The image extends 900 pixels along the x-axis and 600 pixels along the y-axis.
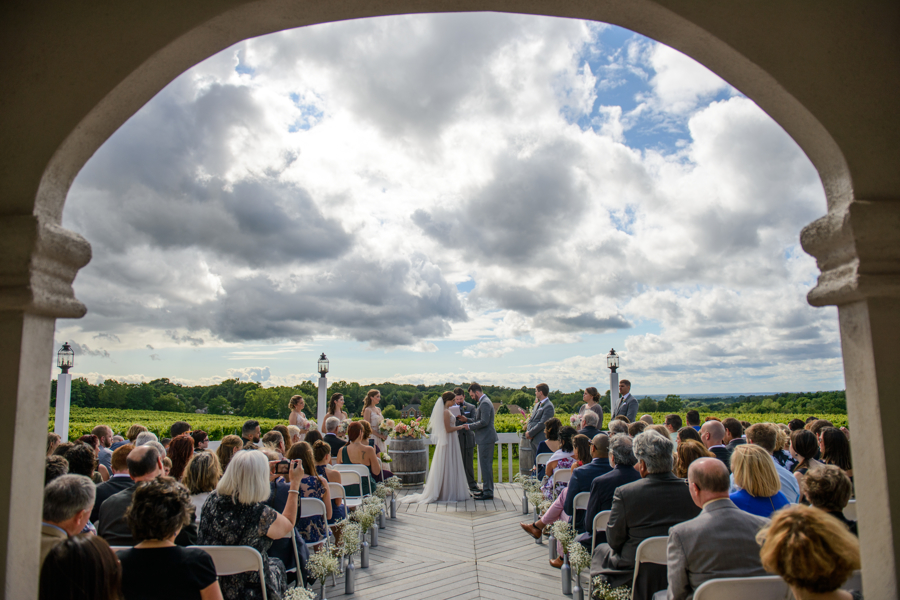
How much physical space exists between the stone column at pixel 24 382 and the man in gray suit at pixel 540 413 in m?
6.88

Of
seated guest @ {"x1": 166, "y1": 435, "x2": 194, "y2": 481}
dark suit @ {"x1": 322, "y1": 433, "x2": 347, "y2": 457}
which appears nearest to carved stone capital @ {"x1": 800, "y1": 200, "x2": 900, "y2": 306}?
seated guest @ {"x1": 166, "y1": 435, "x2": 194, "y2": 481}

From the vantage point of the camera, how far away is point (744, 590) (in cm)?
220

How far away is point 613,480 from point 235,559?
8.31 feet

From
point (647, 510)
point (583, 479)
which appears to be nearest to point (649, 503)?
point (647, 510)

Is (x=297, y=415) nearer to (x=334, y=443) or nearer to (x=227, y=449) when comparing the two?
(x=334, y=443)

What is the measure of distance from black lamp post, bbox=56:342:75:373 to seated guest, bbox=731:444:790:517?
10138 millimetres

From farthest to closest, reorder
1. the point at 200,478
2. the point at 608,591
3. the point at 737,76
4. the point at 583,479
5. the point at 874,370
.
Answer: the point at 583,479 < the point at 200,478 < the point at 608,591 < the point at 737,76 < the point at 874,370

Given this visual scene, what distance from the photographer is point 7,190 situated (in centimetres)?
196

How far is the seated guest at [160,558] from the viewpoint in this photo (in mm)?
2160

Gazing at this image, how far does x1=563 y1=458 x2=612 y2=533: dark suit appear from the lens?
14.5 feet

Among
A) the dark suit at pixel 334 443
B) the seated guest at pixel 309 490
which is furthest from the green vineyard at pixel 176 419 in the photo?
the seated guest at pixel 309 490

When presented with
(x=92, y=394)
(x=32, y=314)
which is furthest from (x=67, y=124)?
(x=92, y=394)

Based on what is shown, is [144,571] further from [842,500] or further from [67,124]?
[842,500]

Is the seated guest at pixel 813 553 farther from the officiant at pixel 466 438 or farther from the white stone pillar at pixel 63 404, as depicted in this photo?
the white stone pillar at pixel 63 404
